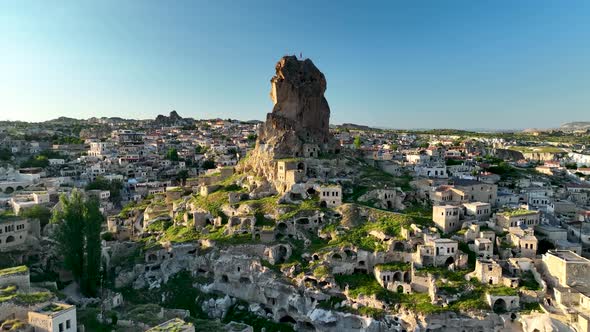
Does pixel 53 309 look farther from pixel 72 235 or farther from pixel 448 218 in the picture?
pixel 448 218

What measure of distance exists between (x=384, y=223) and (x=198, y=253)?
1711cm

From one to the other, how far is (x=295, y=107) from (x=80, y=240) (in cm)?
→ 2845

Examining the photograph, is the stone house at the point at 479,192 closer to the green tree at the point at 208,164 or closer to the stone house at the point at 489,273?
the stone house at the point at 489,273

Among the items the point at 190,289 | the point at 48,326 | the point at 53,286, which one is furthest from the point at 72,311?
the point at 190,289

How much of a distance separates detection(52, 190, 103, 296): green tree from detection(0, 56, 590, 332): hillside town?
116mm

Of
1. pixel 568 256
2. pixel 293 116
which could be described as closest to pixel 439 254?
pixel 568 256

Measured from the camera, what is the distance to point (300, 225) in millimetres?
40594

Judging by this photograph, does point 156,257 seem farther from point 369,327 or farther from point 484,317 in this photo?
point 484,317

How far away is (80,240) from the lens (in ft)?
116

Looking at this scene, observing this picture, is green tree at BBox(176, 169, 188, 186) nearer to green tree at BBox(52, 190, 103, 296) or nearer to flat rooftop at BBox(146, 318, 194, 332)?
green tree at BBox(52, 190, 103, 296)

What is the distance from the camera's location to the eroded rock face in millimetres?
52375

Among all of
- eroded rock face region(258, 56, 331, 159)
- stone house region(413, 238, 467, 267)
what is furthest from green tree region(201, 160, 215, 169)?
stone house region(413, 238, 467, 267)

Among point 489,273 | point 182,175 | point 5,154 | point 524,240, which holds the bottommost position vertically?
point 489,273

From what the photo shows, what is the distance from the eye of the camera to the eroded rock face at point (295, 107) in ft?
172
